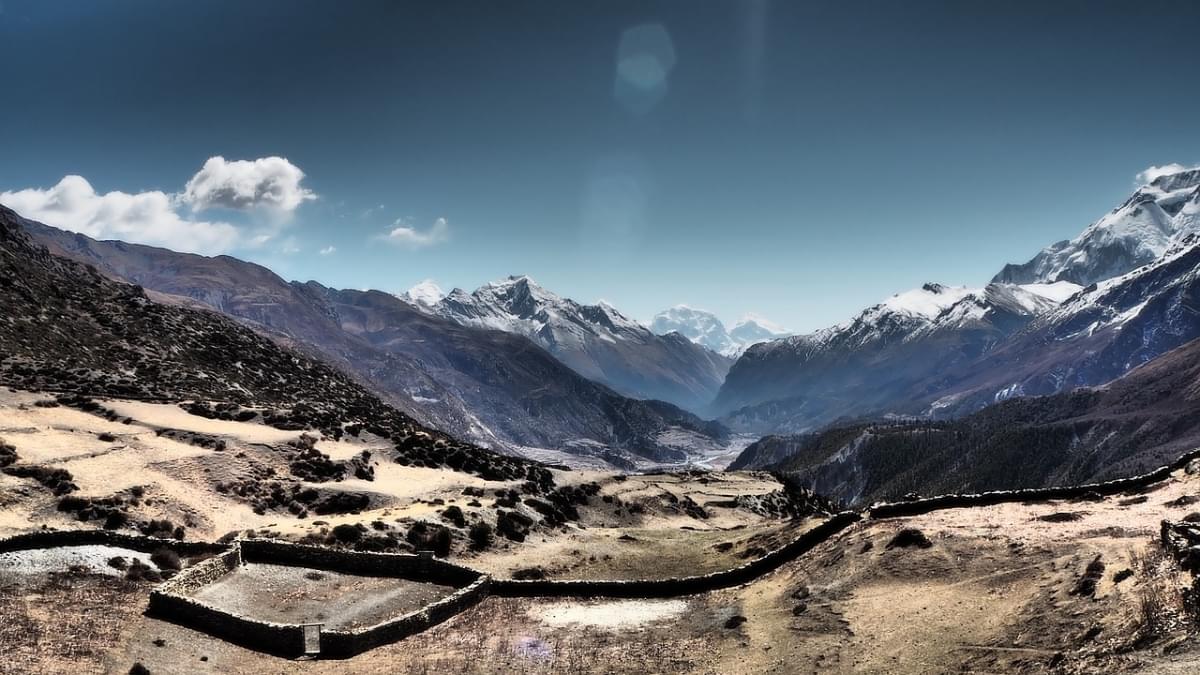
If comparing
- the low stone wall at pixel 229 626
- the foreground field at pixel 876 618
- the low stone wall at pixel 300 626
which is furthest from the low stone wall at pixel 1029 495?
the low stone wall at pixel 229 626

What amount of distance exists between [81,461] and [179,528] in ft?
43.2

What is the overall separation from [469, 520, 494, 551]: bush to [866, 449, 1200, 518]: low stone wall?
2983 cm

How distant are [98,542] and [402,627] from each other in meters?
20.4

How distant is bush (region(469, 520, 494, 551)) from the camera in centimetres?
5850

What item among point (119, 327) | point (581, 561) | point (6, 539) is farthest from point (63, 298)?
point (581, 561)

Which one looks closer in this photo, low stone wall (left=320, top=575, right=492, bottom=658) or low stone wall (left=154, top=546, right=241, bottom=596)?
low stone wall (left=320, top=575, right=492, bottom=658)

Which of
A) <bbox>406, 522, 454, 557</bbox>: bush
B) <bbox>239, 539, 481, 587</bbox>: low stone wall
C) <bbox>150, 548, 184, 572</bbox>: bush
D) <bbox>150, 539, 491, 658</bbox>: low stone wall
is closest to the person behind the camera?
<bbox>150, 539, 491, 658</bbox>: low stone wall

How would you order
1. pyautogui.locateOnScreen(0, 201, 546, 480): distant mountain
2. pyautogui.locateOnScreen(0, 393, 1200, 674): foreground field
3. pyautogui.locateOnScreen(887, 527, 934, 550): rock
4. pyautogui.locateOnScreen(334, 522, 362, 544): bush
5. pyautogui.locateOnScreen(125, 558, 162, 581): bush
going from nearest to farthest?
pyautogui.locateOnScreen(0, 393, 1200, 674): foreground field
pyautogui.locateOnScreen(887, 527, 934, 550): rock
pyautogui.locateOnScreen(125, 558, 162, 581): bush
pyautogui.locateOnScreen(334, 522, 362, 544): bush
pyautogui.locateOnScreen(0, 201, 546, 480): distant mountain

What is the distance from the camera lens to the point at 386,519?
194ft

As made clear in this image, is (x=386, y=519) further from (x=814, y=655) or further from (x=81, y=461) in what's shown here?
(x=814, y=655)

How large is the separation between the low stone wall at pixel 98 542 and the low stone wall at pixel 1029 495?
42349mm

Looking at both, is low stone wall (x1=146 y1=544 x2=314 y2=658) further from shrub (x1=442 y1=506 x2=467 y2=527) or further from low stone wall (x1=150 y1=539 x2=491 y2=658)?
shrub (x1=442 y1=506 x2=467 y2=527)

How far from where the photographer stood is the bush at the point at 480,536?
192 feet

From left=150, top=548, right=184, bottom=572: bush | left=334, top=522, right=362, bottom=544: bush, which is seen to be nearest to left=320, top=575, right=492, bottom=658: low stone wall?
left=334, top=522, right=362, bottom=544: bush
